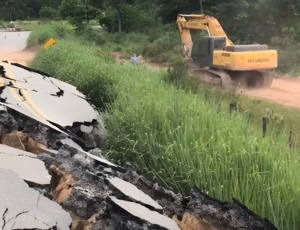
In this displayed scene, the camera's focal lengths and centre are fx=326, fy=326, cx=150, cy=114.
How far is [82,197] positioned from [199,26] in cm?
824

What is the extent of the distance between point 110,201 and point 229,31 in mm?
17399

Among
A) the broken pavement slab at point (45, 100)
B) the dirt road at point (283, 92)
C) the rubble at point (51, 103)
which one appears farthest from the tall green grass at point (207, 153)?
the dirt road at point (283, 92)

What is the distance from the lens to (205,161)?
2.59 meters

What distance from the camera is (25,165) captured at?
2.67 meters

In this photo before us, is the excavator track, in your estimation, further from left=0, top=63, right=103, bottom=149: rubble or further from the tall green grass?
the tall green grass

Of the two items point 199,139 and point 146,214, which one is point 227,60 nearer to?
point 199,139

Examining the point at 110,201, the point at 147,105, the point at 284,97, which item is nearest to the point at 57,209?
the point at 110,201

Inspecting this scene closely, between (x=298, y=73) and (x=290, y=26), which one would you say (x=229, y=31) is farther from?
(x=298, y=73)

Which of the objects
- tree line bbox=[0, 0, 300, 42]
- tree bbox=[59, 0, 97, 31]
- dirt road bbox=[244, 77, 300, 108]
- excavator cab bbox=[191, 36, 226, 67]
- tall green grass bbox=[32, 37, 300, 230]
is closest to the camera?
tall green grass bbox=[32, 37, 300, 230]

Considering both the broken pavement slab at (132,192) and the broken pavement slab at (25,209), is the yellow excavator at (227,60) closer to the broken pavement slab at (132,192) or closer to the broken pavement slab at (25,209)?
the broken pavement slab at (132,192)

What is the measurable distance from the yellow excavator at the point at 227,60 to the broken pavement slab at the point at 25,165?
19.9 feet

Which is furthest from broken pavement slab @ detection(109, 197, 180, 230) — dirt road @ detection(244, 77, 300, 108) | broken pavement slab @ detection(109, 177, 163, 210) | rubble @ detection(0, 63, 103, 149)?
dirt road @ detection(244, 77, 300, 108)

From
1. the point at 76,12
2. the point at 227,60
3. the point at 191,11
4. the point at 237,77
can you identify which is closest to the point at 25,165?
the point at 227,60

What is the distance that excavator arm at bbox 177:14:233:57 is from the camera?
30.4ft
